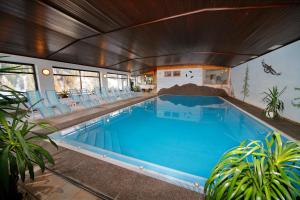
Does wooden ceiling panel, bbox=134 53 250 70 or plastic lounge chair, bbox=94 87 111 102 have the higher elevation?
wooden ceiling panel, bbox=134 53 250 70

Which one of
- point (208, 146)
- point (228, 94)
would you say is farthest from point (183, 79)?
point (208, 146)

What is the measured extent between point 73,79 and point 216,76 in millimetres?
12459

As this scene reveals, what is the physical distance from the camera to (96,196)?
128cm

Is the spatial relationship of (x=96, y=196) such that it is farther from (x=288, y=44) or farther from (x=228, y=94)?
(x=228, y=94)

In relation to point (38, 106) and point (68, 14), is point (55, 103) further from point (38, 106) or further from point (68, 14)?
point (68, 14)

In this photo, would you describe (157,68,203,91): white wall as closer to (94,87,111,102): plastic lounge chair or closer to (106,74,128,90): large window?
(106,74,128,90): large window

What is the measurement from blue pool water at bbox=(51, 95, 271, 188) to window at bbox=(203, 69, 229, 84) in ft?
24.8

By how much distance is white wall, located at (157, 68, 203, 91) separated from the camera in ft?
38.4

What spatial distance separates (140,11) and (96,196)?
329cm

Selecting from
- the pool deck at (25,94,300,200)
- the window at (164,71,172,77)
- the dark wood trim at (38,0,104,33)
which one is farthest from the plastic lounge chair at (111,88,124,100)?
the pool deck at (25,94,300,200)

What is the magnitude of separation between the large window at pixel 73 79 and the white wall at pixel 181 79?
6059mm

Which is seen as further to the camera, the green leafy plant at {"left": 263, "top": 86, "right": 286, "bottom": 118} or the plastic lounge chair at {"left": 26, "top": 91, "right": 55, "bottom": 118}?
the plastic lounge chair at {"left": 26, "top": 91, "right": 55, "bottom": 118}

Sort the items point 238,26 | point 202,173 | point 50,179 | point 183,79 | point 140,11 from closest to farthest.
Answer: point 50,179
point 202,173
point 140,11
point 238,26
point 183,79

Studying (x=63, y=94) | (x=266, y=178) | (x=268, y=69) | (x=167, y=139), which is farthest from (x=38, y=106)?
(x=268, y=69)
